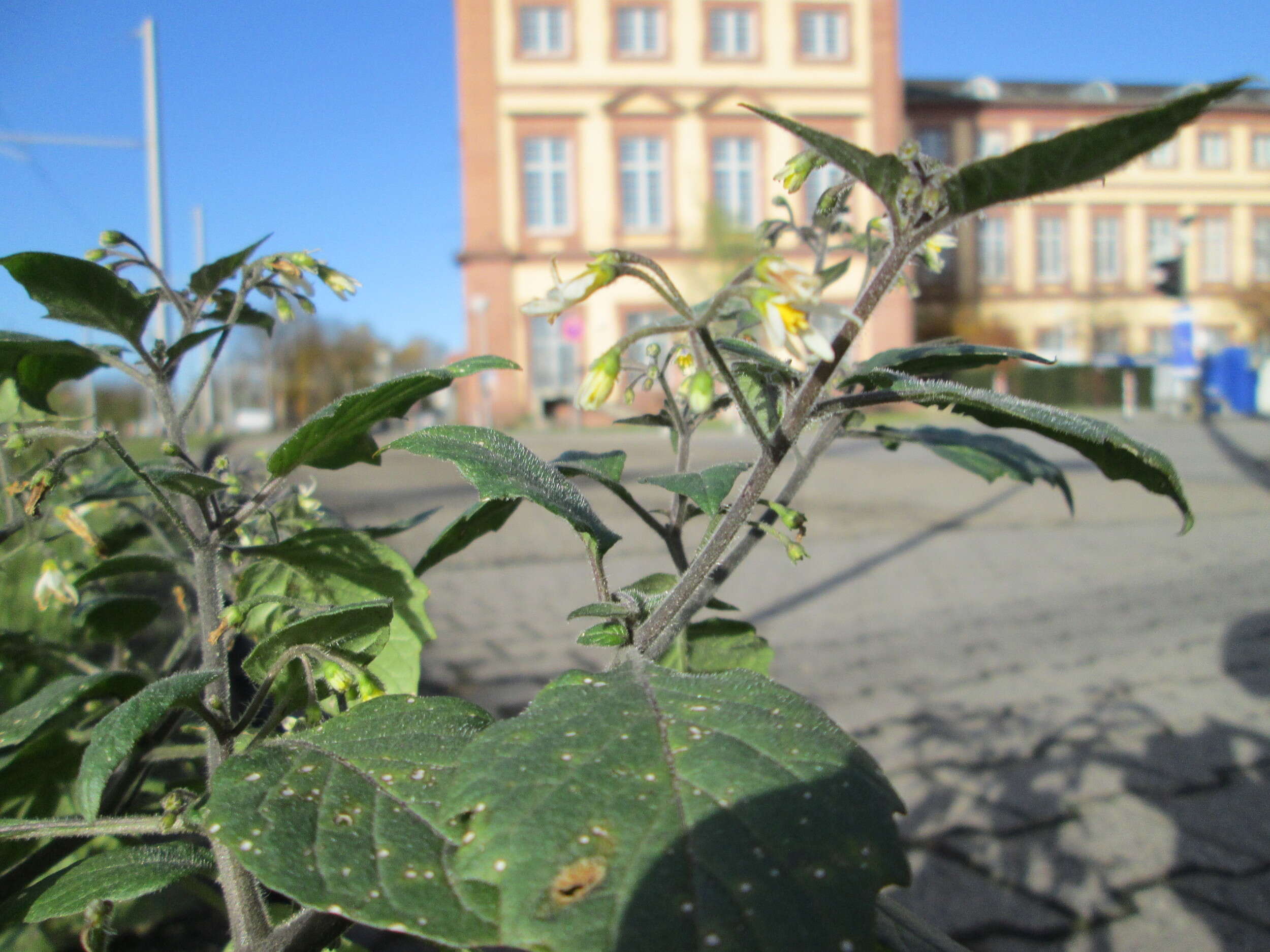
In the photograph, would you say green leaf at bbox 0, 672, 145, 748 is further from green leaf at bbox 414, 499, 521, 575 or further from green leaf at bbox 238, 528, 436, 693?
green leaf at bbox 414, 499, 521, 575

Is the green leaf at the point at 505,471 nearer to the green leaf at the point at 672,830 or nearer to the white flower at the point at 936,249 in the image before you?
the green leaf at the point at 672,830

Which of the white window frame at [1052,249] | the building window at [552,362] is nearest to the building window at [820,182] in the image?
the building window at [552,362]

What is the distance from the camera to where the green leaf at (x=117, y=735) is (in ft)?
2.01

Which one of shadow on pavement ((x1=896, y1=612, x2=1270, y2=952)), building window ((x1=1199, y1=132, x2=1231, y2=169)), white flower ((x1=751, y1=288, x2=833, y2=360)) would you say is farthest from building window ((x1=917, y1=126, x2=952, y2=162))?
white flower ((x1=751, y1=288, x2=833, y2=360))

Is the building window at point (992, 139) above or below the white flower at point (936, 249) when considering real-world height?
above

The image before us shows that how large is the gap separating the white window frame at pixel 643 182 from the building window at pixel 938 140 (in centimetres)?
1006

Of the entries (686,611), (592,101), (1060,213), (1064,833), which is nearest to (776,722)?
(686,611)

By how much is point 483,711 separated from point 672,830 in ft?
0.92

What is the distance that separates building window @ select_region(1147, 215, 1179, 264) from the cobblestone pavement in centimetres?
3142

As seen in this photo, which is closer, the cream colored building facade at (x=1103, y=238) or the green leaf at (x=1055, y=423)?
the green leaf at (x=1055, y=423)

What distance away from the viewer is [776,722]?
0.57 m

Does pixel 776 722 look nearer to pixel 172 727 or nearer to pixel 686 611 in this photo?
pixel 686 611

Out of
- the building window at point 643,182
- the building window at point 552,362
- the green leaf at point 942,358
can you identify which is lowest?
the green leaf at point 942,358

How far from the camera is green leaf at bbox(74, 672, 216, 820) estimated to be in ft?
2.01
